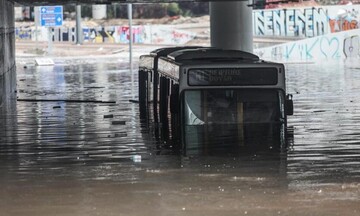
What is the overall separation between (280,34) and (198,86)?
56094 mm

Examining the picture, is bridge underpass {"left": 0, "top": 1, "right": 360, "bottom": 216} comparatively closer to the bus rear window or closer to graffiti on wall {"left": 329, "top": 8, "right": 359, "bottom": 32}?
the bus rear window

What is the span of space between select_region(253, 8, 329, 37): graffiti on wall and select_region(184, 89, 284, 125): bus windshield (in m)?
53.7

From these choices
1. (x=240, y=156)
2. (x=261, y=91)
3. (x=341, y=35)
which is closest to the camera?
(x=240, y=156)

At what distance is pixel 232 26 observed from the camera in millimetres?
44938

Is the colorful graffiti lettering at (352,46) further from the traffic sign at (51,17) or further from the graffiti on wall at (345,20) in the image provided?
the traffic sign at (51,17)

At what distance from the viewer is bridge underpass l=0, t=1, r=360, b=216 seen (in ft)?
36.5

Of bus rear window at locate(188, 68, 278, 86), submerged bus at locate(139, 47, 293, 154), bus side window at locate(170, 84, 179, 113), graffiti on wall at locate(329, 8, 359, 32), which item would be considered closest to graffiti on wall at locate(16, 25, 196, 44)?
graffiti on wall at locate(329, 8, 359, 32)

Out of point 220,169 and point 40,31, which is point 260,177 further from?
point 40,31

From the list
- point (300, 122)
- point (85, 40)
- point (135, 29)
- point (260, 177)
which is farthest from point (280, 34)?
point (260, 177)

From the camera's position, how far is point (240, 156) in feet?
53.1

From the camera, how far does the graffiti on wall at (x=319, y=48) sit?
205 ft

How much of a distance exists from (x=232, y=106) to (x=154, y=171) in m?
4.51

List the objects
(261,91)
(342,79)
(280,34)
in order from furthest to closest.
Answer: (280,34)
(342,79)
(261,91)

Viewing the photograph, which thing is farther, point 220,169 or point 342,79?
point 342,79
